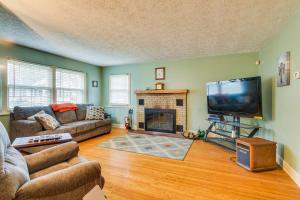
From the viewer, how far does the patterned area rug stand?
3197mm

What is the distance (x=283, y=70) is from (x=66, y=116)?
4.84m

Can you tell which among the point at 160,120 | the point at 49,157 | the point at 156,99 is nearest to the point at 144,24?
the point at 49,157

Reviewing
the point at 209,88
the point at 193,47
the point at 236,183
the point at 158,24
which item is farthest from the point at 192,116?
the point at 158,24

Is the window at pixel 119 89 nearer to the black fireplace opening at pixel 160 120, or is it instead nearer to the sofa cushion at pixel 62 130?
the black fireplace opening at pixel 160 120

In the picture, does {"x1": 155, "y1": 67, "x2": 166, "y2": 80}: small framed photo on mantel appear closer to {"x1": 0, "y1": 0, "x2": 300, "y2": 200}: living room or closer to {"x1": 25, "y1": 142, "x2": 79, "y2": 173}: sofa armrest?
{"x1": 0, "y1": 0, "x2": 300, "y2": 200}: living room

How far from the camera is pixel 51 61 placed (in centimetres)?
438

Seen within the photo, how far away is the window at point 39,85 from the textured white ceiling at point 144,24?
621 millimetres

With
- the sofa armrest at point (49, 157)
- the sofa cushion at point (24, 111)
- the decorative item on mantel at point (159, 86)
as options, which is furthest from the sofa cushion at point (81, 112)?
the sofa armrest at point (49, 157)

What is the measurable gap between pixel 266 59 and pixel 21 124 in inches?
210

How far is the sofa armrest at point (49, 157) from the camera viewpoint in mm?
1528

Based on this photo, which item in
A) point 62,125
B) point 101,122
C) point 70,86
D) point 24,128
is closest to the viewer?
point 24,128

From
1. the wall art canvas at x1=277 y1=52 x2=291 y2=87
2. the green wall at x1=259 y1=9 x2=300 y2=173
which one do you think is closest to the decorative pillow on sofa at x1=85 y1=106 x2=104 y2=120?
the green wall at x1=259 y1=9 x2=300 y2=173

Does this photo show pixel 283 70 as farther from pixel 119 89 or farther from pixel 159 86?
pixel 119 89

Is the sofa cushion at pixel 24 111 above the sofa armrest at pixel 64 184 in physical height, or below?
above
